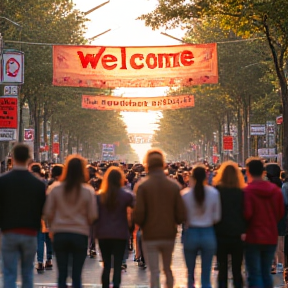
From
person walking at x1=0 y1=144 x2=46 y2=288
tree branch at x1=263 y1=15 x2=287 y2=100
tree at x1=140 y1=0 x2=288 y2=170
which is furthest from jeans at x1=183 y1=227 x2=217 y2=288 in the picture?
tree branch at x1=263 y1=15 x2=287 y2=100

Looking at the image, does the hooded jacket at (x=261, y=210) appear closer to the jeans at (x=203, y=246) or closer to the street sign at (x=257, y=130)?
the jeans at (x=203, y=246)

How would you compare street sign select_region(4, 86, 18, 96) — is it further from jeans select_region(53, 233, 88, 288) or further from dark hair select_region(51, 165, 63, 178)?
jeans select_region(53, 233, 88, 288)

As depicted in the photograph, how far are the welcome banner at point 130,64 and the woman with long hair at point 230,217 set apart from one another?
23.2m

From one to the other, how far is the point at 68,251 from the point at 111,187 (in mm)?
1214

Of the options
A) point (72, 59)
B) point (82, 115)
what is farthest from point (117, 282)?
point (82, 115)

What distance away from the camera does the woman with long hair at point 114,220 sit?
39.3 ft

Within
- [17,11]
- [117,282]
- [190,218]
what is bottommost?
[117,282]

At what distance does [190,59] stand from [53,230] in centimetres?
2479

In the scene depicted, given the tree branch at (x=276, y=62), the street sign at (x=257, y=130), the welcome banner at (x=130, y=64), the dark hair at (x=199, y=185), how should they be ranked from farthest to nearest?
the street sign at (x=257, y=130)
the welcome banner at (x=130, y=64)
the tree branch at (x=276, y=62)
the dark hair at (x=199, y=185)

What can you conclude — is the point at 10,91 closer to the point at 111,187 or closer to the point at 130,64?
the point at 130,64

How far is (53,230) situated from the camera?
11.2 metres

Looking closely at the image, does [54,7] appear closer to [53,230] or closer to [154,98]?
[154,98]

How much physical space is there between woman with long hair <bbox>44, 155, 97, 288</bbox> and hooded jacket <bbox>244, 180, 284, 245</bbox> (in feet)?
6.39

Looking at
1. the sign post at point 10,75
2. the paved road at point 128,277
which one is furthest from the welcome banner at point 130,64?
the paved road at point 128,277
